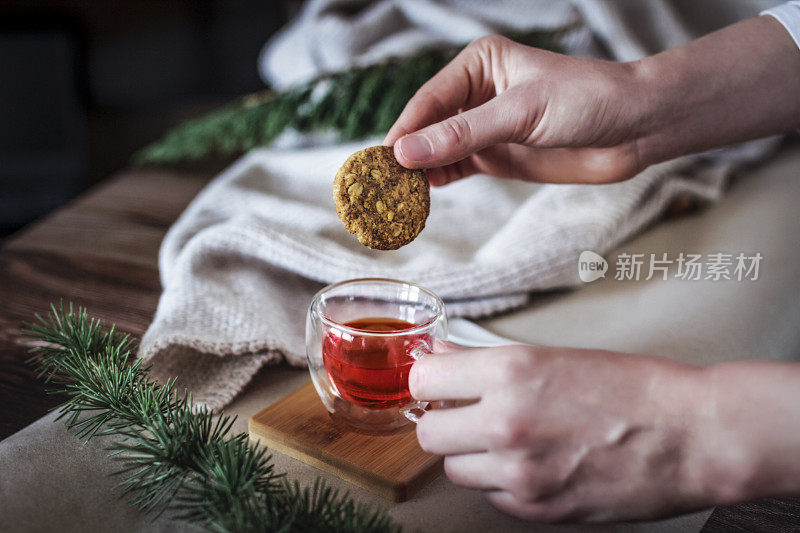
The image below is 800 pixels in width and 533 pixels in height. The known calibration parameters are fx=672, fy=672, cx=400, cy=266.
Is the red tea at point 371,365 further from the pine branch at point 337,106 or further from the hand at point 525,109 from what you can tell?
the pine branch at point 337,106

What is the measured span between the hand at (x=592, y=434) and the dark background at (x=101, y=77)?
1.78 m

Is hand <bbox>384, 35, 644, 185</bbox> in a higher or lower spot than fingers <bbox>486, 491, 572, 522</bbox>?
higher

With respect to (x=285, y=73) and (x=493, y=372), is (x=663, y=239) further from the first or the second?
(x=285, y=73)

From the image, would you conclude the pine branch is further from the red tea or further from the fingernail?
the red tea

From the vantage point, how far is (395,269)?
856 mm

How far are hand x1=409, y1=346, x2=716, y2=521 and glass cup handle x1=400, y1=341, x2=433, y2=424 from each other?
0.38ft

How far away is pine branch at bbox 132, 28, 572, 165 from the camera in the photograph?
3.85 ft

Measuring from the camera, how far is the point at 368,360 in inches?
25.0

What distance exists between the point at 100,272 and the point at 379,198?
0.53m

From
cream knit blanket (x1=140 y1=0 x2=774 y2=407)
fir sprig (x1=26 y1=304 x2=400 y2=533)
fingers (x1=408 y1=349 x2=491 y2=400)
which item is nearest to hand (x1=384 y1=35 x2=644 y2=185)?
cream knit blanket (x1=140 y1=0 x2=774 y2=407)

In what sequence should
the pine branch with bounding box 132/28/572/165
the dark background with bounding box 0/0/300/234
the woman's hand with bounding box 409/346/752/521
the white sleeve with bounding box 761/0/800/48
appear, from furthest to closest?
the dark background with bounding box 0/0/300/234 → the pine branch with bounding box 132/28/572/165 → the white sleeve with bounding box 761/0/800/48 → the woman's hand with bounding box 409/346/752/521

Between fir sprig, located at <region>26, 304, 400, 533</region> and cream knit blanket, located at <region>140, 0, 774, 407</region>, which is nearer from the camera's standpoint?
fir sprig, located at <region>26, 304, 400, 533</region>

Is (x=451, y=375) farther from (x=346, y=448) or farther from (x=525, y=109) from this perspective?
(x=525, y=109)

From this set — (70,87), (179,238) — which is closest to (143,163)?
(179,238)
